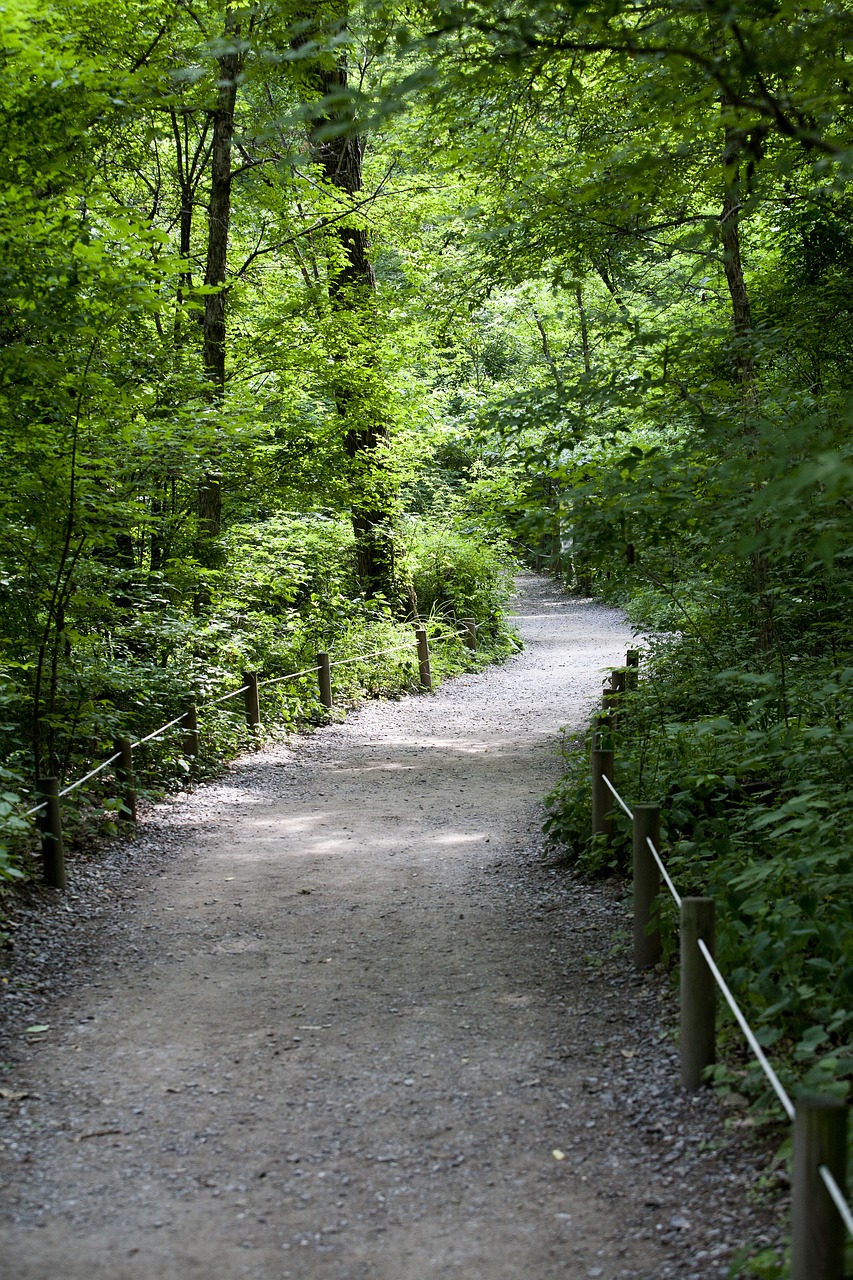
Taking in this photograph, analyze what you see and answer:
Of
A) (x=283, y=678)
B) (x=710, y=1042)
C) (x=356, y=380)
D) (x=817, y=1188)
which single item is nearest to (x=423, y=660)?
(x=283, y=678)

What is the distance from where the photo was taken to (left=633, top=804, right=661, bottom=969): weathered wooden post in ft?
17.0

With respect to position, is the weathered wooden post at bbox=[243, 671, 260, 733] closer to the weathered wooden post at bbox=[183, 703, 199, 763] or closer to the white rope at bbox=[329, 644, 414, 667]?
the weathered wooden post at bbox=[183, 703, 199, 763]

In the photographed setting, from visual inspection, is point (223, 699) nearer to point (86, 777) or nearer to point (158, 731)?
point (158, 731)

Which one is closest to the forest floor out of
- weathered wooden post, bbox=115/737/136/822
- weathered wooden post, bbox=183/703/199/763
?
weathered wooden post, bbox=115/737/136/822

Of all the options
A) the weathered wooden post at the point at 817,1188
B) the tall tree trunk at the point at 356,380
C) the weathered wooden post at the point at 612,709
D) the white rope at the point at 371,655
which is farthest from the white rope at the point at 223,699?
the weathered wooden post at the point at 817,1188

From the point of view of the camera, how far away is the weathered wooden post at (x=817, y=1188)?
243 cm

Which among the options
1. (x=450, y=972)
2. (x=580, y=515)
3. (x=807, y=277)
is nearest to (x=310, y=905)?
(x=450, y=972)

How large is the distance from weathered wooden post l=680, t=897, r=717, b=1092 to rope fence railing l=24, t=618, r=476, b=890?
415cm

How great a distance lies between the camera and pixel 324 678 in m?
14.1

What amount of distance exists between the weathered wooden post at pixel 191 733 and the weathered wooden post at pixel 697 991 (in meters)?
7.05

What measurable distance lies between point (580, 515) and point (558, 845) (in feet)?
10.9

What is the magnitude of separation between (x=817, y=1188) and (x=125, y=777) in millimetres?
7007

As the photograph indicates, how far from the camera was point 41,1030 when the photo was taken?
16.3 ft

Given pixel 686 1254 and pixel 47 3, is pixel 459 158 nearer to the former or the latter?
pixel 47 3
